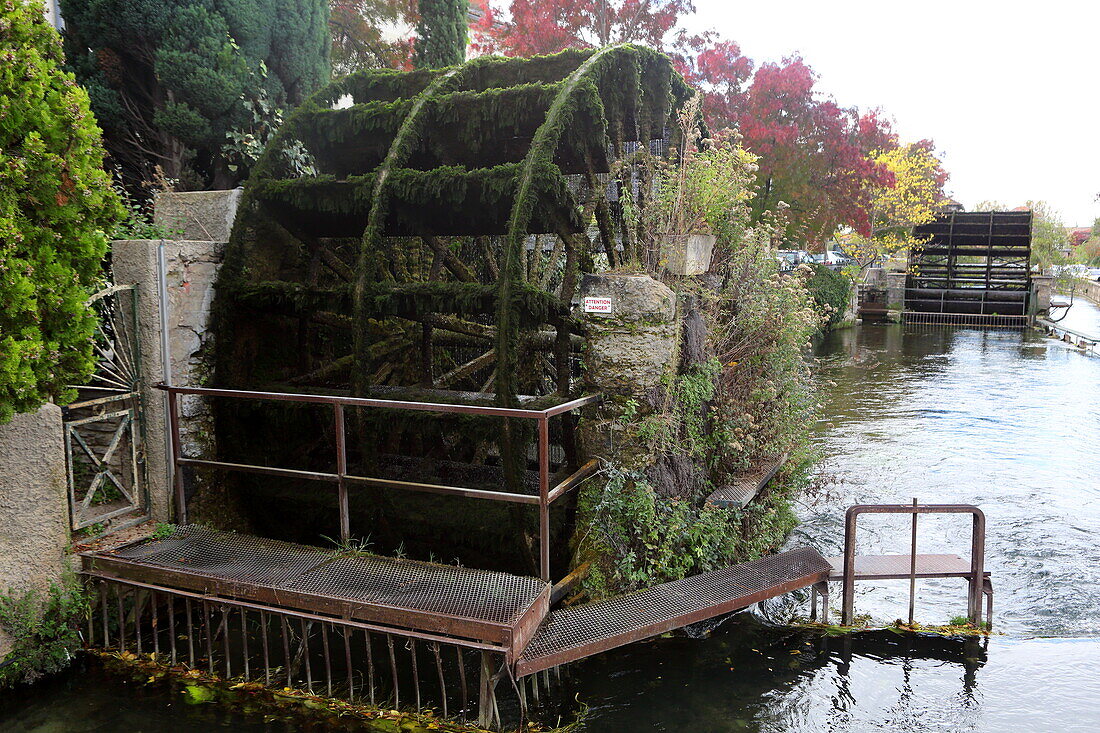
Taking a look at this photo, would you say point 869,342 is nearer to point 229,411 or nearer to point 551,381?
point 551,381

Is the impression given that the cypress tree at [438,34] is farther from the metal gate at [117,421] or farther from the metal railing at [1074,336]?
the metal railing at [1074,336]

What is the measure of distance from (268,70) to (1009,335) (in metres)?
18.6

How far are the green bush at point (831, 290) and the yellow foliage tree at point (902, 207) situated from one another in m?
2.40

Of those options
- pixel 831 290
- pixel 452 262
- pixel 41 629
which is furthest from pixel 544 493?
pixel 831 290

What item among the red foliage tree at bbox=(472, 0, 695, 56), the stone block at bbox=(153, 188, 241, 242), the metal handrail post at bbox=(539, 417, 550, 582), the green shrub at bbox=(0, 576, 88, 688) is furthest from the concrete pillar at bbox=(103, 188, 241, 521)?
the red foliage tree at bbox=(472, 0, 695, 56)

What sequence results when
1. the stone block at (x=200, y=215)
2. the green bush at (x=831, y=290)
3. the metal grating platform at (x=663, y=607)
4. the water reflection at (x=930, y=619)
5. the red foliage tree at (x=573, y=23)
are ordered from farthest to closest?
the green bush at (x=831, y=290), the red foliage tree at (x=573, y=23), the stone block at (x=200, y=215), the water reflection at (x=930, y=619), the metal grating platform at (x=663, y=607)

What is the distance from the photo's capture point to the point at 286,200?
5969 mm

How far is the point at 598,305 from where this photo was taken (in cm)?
476

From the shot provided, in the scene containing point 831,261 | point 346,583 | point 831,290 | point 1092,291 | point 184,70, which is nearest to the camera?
point 346,583

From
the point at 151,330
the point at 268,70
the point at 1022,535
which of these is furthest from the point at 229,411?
the point at 1022,535

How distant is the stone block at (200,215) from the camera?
5934 mm

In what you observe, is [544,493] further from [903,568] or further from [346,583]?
[903,568]

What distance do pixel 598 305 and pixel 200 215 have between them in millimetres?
3254

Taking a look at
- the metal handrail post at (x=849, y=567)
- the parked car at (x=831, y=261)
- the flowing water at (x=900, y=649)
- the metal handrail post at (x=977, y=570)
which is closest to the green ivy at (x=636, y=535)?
the flowing water at (x=900, y=649)
